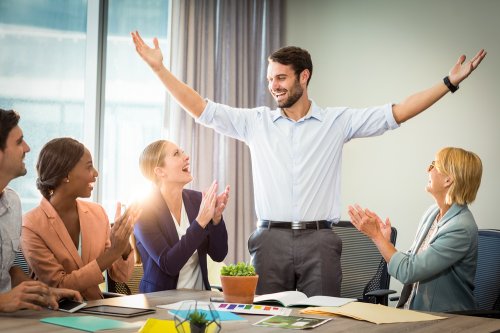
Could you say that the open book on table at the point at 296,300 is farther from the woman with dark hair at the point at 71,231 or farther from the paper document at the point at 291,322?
the woman with dark hair at the point at 71,231

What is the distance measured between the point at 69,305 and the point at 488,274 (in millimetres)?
1977

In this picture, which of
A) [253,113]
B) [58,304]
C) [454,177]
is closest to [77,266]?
[58,304]

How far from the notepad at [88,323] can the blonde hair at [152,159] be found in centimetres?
124

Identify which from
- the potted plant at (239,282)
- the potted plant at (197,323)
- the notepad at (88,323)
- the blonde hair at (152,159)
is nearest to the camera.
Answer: the potted plant at (197,323)

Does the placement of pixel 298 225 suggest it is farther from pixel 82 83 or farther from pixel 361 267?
pixel 82 83

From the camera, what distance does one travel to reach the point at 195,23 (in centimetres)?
491

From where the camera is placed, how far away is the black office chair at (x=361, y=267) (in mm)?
3869

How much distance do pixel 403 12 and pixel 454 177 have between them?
2.09m

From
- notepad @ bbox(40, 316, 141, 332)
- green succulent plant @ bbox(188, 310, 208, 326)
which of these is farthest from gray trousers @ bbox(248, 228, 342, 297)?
green succulent plant @ bbox(188, 310, 208, 326)

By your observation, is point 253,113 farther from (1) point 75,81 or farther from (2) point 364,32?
(2) point 364,32

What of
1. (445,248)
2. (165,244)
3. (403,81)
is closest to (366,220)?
(445,248)

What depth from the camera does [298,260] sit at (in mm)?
3150

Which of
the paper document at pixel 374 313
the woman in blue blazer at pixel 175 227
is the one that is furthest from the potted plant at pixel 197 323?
the woman in blue blazer at pixel 175 227

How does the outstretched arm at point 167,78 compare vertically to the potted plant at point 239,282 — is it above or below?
above
